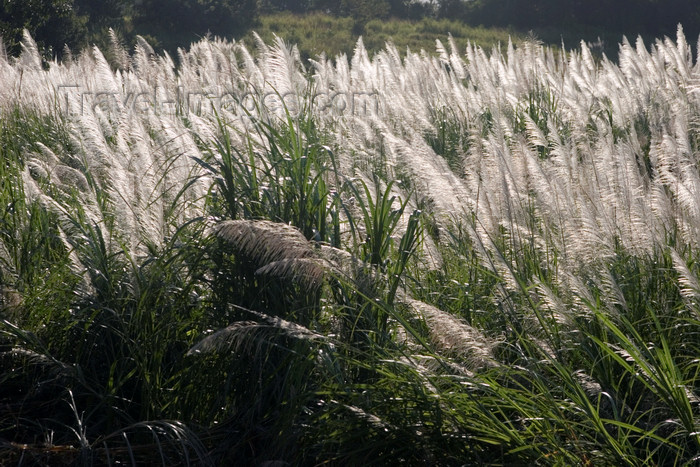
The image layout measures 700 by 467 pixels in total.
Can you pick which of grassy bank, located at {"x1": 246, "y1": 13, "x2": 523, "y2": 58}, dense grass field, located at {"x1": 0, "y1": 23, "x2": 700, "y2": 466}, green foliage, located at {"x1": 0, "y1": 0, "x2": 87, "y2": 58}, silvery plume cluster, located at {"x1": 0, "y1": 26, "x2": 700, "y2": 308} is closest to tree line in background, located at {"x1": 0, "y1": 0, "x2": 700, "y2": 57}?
grassy bank, located at {"x1": 246, "y1": 13, "x2": 523, "y2": 58}

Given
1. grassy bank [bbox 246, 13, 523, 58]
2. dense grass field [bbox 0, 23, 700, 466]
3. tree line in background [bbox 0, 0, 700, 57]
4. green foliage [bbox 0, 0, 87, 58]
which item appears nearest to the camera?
dense grass field [bbox 0, 23, 700, 466]

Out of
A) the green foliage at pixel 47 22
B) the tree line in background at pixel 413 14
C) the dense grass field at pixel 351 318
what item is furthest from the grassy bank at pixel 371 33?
the dense grass field at pixel 351 318

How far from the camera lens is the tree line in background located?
22578 mm

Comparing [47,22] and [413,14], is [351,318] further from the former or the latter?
[413,14]

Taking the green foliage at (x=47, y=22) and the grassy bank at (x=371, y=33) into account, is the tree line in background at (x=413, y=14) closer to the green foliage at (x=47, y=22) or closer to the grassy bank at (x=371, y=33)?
the grassy bank at (x=371, y=33)

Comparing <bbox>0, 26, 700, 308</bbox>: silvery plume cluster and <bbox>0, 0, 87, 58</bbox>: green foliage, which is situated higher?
<bbox>0, 0, 87, 58</bbox>: green foliage

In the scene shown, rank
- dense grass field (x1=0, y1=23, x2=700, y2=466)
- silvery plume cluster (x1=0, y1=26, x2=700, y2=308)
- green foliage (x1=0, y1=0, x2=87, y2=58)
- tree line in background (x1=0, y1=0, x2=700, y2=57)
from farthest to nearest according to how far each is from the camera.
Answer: tree line in background (x1=0, y1=0, x2=700, y2=57) → green foliage (x1=0, y1=0, x2=87, y2=58) → silvery plume cluster (x1=0, y1=26, x2=700, y2=308) → dense grass field (x1=0, y1=23, x2=700, y2=466)

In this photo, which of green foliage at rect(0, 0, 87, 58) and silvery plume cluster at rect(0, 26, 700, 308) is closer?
silvery plume cluster at rect(0, 26, 700, 308)

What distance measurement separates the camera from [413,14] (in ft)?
91.7

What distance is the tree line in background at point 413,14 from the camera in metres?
22.6

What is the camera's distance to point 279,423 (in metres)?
2.49

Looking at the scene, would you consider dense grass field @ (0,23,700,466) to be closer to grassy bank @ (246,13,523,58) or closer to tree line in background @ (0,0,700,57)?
grassy bank @ (246,13,523,58)

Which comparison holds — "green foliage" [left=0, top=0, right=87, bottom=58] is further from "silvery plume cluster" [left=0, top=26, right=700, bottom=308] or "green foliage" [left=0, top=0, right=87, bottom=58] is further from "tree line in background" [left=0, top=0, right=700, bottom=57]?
"silvery plume cluster" [left=0, top=26, right=700, bottom=308]

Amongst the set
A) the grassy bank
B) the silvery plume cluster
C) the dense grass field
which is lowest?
the dense grass field
